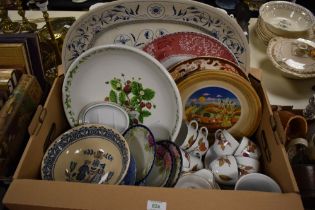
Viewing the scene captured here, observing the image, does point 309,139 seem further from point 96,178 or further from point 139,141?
point 96,178

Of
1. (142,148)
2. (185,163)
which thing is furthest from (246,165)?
(142,148)

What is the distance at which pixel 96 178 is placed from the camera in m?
0.72

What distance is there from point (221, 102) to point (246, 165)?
17 cm

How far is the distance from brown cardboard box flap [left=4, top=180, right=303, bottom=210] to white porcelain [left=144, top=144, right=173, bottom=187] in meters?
0.12

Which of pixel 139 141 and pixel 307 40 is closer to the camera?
pixel 139 141

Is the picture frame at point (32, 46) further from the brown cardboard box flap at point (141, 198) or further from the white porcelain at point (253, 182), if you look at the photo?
the white porcelain at point (253, 182)

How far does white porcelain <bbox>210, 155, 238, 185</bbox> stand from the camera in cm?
75

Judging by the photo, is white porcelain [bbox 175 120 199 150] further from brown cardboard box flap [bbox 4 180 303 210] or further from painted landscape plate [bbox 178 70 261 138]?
brown cardboard box flap [bbox 4 180 303 210]

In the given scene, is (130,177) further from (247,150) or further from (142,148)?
(247,150)

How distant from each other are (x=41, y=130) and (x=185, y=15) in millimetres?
448

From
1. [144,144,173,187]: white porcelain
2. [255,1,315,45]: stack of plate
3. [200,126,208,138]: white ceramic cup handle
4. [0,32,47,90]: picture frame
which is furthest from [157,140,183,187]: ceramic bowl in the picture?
[255,1,315,45]: stack of plate

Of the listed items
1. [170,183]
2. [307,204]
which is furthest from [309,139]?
[170,183]

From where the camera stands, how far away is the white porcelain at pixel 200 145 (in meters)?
0.80

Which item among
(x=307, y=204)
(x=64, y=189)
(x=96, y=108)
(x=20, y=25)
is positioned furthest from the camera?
(x=20, y=25)
